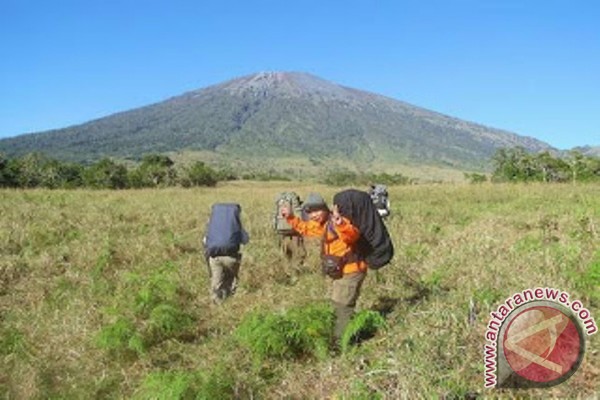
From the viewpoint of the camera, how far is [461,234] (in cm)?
1134

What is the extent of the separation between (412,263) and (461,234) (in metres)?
2.23

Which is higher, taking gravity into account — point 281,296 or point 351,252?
point 351,252

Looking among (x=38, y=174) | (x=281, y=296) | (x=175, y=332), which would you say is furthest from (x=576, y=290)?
(x=38, y=174)

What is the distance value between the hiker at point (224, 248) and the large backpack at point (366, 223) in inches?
120

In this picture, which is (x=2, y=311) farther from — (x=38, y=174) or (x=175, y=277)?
(x=38, y=174)

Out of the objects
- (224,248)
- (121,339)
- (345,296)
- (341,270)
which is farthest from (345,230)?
(224,248)

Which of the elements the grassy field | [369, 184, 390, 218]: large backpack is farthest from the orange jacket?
[369, 184, 390, 218]: large backpack

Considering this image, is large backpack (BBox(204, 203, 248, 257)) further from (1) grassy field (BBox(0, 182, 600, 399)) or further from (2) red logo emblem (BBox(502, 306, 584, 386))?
(2) red logo emblem (BBox(502, 306, 584, 386))

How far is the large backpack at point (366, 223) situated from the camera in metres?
5.90

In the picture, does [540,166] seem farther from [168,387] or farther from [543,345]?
[168,387]

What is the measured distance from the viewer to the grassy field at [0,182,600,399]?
4949mm

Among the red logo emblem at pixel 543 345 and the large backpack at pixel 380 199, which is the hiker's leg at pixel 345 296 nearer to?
the red logo emblem at pixel 543 345

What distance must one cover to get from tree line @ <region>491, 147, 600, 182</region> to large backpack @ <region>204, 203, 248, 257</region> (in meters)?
40.6

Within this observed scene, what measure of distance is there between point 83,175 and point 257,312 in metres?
50.2
